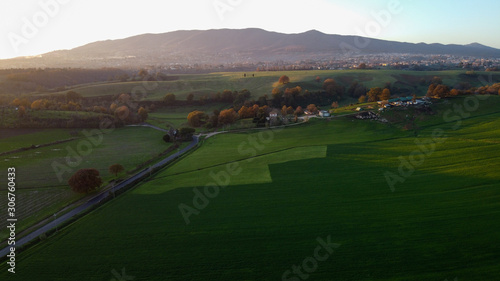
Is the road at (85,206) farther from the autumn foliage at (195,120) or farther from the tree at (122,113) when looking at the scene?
the tree at (122,113)

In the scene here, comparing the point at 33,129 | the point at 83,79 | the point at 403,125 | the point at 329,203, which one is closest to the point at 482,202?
the point at 329,203

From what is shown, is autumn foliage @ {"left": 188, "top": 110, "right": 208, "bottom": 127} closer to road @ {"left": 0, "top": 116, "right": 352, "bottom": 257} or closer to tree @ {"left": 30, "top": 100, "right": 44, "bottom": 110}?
road @ {"left": 0, "top": 116, "right": 352, "bottom": 257}

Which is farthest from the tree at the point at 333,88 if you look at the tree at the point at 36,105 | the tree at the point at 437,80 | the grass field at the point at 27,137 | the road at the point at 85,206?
the tree at the point at 36,105

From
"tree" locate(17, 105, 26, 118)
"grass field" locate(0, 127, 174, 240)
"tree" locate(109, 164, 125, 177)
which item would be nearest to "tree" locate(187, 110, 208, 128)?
"grass field" locate(0, 127, 174, 240)

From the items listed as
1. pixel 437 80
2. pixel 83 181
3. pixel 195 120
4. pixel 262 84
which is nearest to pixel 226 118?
pixel 195 120

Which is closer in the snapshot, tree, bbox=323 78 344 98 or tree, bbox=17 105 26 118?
tree, bbox=17 105 26 118
